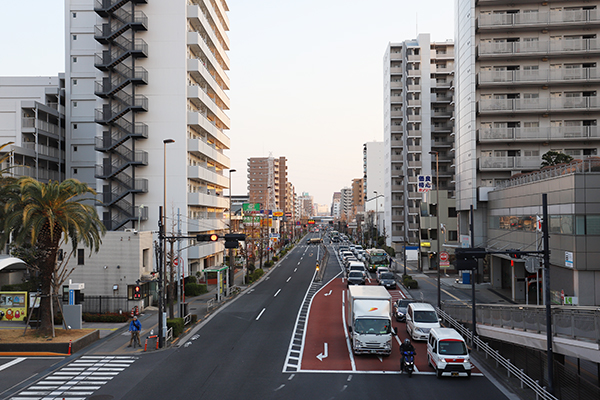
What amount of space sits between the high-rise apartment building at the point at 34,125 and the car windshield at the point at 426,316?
162 feet

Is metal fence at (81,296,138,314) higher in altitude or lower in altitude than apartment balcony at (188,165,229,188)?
lower

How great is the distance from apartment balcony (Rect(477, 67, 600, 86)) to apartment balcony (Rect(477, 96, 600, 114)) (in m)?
1.81

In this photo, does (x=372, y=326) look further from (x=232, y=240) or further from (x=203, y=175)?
(x=203, y=175)

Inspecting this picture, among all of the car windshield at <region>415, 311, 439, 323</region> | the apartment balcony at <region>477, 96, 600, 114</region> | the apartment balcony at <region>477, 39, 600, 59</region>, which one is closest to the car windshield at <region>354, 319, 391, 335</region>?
the car windshield at <region>415, 311, 439, 323</region>

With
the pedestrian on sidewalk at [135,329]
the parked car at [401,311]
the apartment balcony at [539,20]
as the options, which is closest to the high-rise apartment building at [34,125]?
the pedestrian on sidewalk at [135,329]

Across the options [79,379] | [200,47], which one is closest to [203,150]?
[200,47]

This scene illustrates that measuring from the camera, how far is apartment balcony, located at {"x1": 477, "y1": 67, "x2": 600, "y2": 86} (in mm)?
45750

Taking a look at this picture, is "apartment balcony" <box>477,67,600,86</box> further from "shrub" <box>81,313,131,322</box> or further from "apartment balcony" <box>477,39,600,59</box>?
"shrub" <box>81,313,131,322</box>

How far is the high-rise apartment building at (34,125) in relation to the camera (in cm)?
5638

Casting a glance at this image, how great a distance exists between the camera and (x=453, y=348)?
65.6 feet

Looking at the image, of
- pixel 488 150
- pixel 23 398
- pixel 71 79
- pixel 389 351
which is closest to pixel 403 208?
pixel 488 150

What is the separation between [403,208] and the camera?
3821 inches

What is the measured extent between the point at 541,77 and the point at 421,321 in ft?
112

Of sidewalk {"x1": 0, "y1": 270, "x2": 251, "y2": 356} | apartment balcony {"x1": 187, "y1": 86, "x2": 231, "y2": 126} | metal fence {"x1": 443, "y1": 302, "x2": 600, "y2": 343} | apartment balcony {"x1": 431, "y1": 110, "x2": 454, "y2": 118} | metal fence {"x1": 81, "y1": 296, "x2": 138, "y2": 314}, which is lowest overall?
sidewalk {"x1": 0, "y1": 270, "x2": 251, "y2": 356}
